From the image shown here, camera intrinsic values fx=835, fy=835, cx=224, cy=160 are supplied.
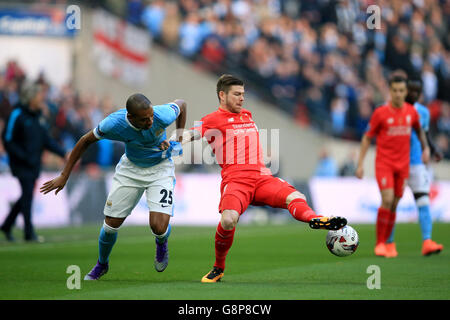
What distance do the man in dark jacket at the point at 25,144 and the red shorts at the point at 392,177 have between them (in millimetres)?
5967

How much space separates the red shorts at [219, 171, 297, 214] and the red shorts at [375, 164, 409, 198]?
12.2 feet

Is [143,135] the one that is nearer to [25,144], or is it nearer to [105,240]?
[105,240]

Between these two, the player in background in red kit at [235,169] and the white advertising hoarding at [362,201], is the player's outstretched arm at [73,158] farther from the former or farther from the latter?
the white advertising hoarding at [362,201]

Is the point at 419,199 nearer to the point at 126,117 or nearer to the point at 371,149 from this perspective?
the point at 126,117

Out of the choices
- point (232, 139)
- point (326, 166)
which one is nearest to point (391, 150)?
point (232, 139)

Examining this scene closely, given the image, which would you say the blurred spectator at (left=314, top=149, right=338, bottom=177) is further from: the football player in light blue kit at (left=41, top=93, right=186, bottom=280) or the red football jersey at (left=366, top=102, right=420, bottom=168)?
the football player in light blue kit at (left=41, top=93, right=186, bottom=280)

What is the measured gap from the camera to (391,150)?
488 inches

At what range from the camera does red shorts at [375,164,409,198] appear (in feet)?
40.2

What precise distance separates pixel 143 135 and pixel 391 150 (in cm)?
495

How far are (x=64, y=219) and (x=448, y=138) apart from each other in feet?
43.5

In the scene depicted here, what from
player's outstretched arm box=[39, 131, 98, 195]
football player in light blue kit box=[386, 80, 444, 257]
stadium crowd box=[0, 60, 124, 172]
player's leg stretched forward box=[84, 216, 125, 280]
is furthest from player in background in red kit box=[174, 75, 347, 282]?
stadium crowd box=[0, 60, 124, 172]

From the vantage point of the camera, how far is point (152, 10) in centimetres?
2636

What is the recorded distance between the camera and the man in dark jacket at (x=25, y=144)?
14.4 meters
